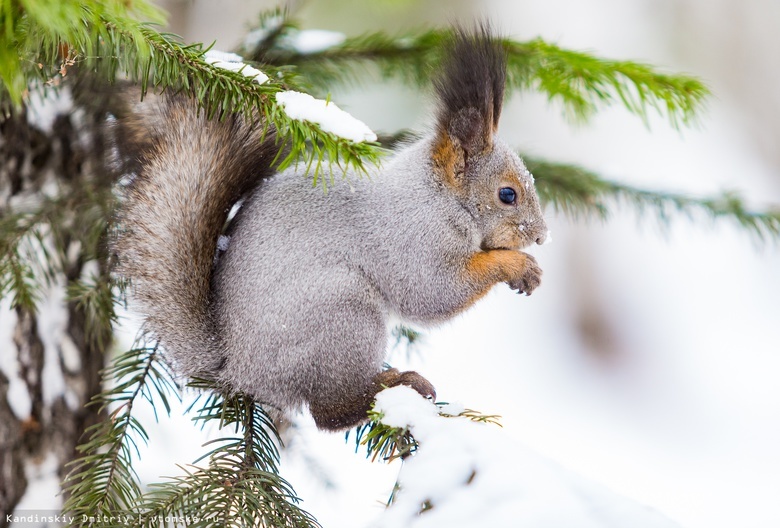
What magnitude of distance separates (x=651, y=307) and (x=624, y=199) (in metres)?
2.84

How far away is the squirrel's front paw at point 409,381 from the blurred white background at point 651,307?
1.82m

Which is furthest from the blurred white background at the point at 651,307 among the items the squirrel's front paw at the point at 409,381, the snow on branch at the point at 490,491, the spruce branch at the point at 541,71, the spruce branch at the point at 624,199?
the snow on branch at the point at 490,491

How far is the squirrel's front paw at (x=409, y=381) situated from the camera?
110 centimetres

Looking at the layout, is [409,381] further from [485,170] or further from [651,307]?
[651,307]

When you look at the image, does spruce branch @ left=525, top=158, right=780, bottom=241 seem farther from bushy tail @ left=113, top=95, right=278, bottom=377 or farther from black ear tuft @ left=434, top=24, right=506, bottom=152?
bushy tail @ left=113, top=95, right=278, bottom=377

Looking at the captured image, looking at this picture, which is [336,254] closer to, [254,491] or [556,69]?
[254,491]

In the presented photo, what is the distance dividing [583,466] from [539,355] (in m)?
1.20

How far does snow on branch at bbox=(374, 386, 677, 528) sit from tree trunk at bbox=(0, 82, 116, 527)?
0.71 metres

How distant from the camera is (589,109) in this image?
1.35 metres

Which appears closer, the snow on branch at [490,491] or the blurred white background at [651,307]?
the snow on branch at [490,491]

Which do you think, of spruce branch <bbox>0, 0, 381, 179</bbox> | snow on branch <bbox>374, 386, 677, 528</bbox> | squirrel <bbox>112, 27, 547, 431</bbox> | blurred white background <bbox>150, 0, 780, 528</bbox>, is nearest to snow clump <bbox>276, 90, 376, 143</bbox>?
Result: spruce branch <bbox>0, 0, 381, 179</bbox>

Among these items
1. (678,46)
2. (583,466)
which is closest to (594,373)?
(583,466)

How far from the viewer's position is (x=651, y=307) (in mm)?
4316

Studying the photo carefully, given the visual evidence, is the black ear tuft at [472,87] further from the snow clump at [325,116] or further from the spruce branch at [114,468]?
the spruce branch at [114,468]
